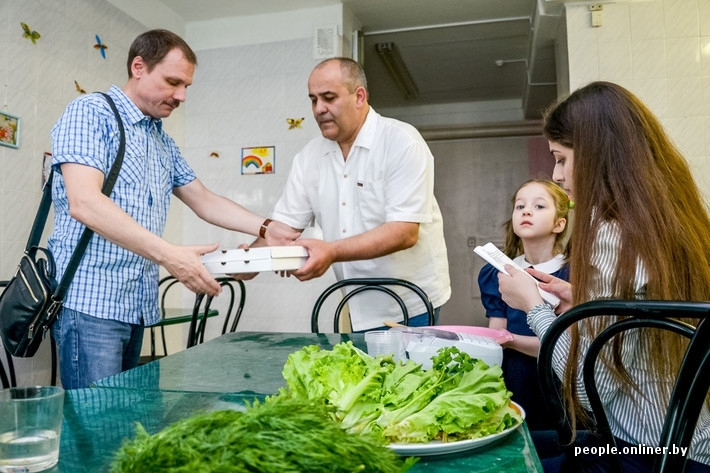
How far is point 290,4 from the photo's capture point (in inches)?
150

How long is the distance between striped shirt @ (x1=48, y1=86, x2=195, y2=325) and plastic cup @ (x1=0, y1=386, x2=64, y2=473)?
0.96 meters

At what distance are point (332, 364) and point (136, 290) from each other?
1121 mm

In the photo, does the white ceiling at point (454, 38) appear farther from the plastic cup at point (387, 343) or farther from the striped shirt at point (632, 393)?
the plastic cup at point (387, 343)

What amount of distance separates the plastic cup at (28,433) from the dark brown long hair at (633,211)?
87cm

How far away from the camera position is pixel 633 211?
1.04 m

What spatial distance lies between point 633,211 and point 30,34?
2.94 metres

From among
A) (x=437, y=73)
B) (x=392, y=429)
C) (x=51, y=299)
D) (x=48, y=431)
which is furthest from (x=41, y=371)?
(x=437, y=73)

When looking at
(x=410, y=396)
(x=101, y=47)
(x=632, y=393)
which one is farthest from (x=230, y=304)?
(x=410, y=396)

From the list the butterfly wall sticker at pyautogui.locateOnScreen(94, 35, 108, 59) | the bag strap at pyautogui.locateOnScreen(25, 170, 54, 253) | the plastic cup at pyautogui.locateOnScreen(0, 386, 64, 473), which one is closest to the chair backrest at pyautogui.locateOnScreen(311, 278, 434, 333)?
the bag strap at pyautogui.locateOnScreen(25, 170, 54, 253)

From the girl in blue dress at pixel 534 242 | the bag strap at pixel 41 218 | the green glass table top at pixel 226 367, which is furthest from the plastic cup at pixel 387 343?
the bag strap at pixel 41 218

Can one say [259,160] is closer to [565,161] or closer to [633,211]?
[565,161]

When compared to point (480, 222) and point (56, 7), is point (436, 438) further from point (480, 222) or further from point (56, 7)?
point (480, 222)

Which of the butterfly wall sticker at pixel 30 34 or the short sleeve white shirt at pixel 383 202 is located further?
the butterfly wall sticker at pixel 30 34

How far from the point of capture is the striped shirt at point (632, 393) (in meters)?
0.98
